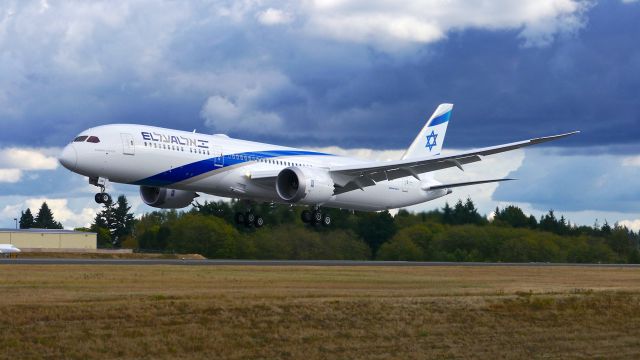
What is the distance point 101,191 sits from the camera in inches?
2151

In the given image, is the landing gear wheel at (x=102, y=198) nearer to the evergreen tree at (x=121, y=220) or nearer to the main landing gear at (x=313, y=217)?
the main landing gear at (x=313, y=217)

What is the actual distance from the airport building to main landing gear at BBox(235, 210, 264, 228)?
188 ft

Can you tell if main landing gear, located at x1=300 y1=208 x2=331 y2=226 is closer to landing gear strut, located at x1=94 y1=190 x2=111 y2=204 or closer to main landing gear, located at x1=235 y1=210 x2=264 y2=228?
main landing gear, located at x1=235 y1=210 x2=264 y2=228

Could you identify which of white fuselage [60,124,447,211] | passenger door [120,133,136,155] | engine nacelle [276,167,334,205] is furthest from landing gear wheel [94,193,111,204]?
engine nacelle [276,167,334,205]

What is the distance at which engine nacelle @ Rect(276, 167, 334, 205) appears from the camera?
201 feet

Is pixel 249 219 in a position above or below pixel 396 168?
below

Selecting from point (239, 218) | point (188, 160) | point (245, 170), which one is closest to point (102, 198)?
point (188, 160)

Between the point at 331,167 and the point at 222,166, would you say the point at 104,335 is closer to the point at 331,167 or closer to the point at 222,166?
the point at 222,166

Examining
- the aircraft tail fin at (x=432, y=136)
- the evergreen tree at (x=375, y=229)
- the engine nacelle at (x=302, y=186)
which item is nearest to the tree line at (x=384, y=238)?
the evergreen tree at (x=375, y=229)

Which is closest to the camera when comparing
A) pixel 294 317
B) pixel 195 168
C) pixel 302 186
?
pixel 294 317

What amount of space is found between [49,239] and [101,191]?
71.8 m

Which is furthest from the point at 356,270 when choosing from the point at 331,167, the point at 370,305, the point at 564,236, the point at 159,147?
the point at 564,236

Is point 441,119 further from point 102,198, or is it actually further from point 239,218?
point 102,198

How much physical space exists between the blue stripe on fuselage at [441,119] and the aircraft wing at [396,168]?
13251 mm
